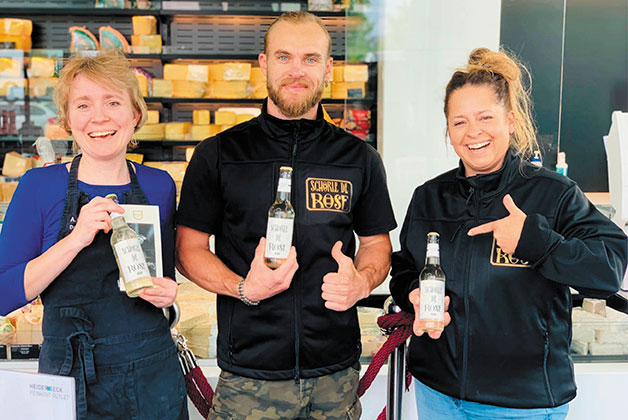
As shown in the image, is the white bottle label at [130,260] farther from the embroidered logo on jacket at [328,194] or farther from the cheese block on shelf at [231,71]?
the cheese block on shelf at [231,71]

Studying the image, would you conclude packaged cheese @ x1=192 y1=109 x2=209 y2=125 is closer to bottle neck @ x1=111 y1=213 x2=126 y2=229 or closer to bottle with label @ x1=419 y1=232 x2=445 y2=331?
→ bottle neck @ x1=111 y1=213 x2=126 y2=229

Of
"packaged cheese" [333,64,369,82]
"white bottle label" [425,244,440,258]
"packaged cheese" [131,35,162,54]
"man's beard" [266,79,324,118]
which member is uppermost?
"packaged cheese" [131,35,162,54]

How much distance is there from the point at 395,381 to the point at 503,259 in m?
0.62

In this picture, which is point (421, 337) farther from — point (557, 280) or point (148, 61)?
point (148, 61)

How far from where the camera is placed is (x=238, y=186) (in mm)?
1871

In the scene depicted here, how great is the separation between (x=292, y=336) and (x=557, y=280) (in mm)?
730

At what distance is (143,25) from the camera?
613 cm

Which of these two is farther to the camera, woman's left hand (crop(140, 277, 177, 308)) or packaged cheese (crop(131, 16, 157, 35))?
packaged cheese (crop(131, 16, 157, 35))

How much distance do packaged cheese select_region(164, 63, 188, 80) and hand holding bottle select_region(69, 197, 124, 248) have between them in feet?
15.6

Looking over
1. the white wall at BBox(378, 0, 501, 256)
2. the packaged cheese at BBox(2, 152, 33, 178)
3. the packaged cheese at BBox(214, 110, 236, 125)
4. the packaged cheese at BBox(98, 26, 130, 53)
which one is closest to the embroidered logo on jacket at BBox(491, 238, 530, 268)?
the white wall at BBox(378, 0, 501, 256)

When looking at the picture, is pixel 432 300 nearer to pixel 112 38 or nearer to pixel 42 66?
pixel 42 66

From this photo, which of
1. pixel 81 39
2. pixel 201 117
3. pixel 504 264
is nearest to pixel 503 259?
pixel 504 264

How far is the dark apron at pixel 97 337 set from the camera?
159 cm

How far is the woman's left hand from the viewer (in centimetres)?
160
